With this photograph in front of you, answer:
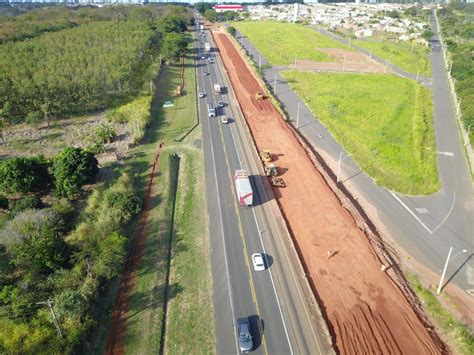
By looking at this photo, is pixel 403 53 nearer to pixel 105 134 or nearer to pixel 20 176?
pixel 105 134

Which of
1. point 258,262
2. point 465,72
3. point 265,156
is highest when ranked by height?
point 465,72

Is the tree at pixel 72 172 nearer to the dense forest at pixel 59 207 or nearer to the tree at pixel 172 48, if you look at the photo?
the dense forest at pixel 59 207

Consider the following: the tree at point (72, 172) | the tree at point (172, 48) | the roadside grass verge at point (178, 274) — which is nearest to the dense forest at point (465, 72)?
the roadside grass verge at point (178, 274)

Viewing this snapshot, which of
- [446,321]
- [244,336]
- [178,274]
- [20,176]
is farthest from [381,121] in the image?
[20,176]

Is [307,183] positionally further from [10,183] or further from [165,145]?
[10,183]

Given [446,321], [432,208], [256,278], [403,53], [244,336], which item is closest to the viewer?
[244,336]

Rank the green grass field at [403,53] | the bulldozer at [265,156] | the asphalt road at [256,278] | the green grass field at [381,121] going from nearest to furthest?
the asphalt road at [256,278]
the green grass field at [381,121]
the bulldozer at [265,156]
the green grass field at [403,53]

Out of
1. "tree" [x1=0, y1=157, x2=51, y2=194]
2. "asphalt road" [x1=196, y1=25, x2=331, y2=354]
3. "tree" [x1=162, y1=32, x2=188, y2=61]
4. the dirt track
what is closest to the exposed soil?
"tree" [x1=162, y1=32, x2=188, y2=61]
